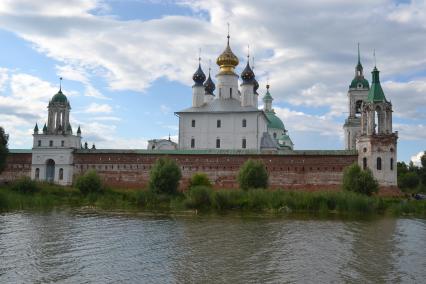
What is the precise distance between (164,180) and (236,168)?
7055mm

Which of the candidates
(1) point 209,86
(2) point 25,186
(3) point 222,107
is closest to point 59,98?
(2) point 25,186

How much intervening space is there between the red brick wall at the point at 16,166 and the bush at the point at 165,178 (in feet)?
42.7

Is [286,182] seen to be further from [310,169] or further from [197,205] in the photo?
[197,205]

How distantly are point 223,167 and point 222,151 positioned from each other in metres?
1.40

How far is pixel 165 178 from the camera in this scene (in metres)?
31.5

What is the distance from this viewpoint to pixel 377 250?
15.8 m

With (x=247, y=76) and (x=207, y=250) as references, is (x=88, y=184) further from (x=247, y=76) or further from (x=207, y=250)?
(x=207, y=250)

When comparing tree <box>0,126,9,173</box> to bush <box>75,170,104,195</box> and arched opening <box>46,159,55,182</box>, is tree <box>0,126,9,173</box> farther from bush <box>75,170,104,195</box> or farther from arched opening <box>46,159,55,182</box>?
bush <box>75,170,104,195</box>

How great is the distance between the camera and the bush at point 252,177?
103 ft

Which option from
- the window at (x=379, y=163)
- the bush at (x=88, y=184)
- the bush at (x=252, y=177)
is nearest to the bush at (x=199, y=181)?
the bush at (x=252, y=177)

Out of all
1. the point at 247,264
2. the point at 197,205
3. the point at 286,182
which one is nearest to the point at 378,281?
the point at 247,264

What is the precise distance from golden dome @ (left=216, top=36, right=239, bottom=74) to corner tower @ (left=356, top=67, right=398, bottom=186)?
1371cm

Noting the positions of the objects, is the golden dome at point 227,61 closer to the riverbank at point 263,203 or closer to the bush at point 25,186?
the riverbank at point 263,203

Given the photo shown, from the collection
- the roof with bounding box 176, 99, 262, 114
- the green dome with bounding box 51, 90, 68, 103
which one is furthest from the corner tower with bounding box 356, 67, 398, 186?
the green dome with bounding box 51, 90, 68, 103
